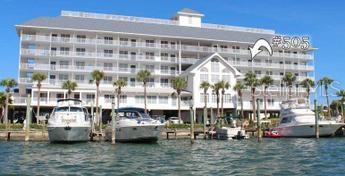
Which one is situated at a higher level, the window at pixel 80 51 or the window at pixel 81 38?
the window at pixel 81 38

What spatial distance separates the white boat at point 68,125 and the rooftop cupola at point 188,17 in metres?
55.3

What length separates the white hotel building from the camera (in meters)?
77.2

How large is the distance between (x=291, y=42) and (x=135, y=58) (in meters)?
33.7

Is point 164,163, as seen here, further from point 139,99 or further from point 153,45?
point 153,45

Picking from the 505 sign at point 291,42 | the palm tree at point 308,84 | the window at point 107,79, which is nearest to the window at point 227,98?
the palm tree at point 308,84

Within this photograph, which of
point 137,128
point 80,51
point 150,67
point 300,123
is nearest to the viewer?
point 137,128

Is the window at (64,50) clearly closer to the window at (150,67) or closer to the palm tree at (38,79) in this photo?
the palm tree at (38,79)

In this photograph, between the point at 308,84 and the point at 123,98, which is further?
the point at 308,84

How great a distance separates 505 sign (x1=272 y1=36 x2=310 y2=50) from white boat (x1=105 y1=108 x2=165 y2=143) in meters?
55.6

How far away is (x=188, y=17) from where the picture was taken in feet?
314

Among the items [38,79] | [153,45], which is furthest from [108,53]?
[38,79]

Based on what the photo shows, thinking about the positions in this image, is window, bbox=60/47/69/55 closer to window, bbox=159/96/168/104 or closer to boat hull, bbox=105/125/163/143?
window, bbox=159/96/168/104

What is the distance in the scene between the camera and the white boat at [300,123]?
182ft

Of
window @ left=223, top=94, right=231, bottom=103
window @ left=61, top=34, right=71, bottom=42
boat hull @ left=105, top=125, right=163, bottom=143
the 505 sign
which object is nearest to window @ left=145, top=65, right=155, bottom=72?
window @ left=223, top=94, right=231, bottom=103
